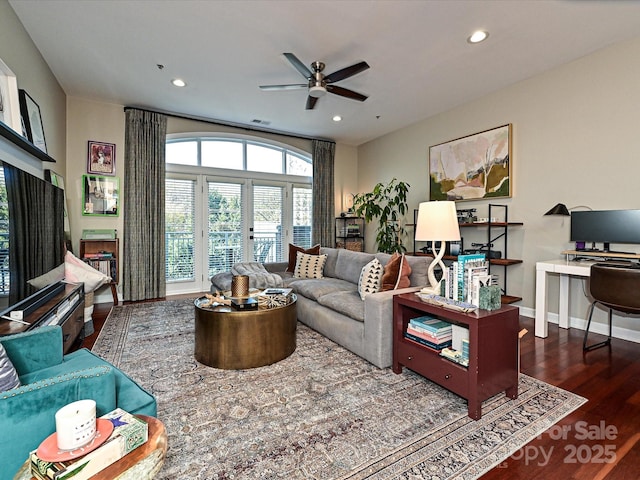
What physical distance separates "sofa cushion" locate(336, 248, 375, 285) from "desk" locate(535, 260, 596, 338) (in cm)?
175

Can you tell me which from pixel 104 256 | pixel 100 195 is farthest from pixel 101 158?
pixel 104 256

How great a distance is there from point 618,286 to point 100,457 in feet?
11.5

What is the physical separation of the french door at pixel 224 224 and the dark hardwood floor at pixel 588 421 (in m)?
2.47

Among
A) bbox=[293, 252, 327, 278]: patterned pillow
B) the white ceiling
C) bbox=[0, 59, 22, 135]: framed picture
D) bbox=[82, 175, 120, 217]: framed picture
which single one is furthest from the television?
bbox=[82, 175, 120, 217]: framed picture

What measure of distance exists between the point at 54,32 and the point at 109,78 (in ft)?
2.91

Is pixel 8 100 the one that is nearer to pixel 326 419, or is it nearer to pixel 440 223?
pixel 326 419

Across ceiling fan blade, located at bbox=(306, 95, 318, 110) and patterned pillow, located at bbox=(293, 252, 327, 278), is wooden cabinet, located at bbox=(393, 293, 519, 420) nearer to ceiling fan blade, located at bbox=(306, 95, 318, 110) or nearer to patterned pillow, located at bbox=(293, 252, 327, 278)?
patterned pillow, located at bbox=(293, 252, 327, 278)

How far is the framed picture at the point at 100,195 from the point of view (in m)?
4.55

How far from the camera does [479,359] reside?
1.81 metres

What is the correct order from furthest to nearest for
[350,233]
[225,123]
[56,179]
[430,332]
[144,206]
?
[350,233] → [225,123] → [144,206] → [56,179] → [430,332]

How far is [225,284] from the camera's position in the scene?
380cm

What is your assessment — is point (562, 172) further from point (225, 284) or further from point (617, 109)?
point (225, 284)

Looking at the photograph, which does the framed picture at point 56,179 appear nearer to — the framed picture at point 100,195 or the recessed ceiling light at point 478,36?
the framed picture at point 100,195

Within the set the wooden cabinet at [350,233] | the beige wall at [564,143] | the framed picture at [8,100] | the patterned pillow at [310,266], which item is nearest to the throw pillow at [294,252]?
the patterned pillow at [310,266]
